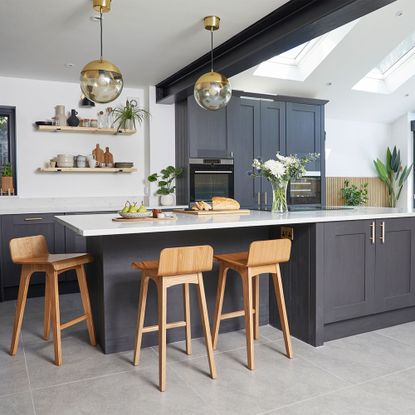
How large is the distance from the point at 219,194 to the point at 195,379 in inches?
128

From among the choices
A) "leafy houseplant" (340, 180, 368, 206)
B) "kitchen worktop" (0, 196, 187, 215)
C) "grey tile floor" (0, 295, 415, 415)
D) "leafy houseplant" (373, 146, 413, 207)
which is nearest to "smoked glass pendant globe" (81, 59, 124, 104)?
"grey tile floor" (0, 295, 415, 415)

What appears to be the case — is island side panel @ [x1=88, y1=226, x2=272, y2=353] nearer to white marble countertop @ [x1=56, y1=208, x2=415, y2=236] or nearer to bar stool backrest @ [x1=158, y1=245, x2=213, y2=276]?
white marble countertop @ [x1=56, y1=208, x2=415, y2=236]

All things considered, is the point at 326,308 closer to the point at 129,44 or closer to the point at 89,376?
the point at 89,376

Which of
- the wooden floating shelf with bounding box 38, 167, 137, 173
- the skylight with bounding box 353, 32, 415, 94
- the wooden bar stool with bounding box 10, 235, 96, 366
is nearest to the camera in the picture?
the wooden bar stool with bounding box 10, 235, 96, 366

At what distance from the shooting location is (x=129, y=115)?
5.43 m

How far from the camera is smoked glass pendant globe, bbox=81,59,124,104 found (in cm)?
287

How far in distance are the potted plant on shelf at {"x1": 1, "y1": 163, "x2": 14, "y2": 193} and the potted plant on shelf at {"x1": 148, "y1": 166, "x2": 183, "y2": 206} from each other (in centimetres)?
160

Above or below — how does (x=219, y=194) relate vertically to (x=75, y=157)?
below

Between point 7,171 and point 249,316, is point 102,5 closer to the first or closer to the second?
point 249,316

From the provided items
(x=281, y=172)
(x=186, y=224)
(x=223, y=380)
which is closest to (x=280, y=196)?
(x=281, y=172)

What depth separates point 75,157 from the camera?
17.3 feet

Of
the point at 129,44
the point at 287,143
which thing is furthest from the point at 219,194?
the point at 129,44

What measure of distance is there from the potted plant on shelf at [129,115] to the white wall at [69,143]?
96 millimetres

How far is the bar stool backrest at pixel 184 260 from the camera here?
239 cm
